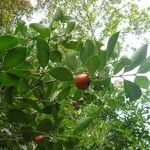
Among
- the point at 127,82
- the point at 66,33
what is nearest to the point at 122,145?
the point at 66,33

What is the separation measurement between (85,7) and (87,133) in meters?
10.1

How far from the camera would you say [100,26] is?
45.4 feet

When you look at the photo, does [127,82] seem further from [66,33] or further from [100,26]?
[100,26]

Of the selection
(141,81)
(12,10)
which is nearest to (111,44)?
(141,81)

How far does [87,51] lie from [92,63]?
111 mm

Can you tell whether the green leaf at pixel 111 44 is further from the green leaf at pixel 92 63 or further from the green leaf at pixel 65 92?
the green leaf at pixel 65 92

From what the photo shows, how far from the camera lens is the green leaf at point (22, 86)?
1414 mm

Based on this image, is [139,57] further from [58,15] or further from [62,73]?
[58,15]

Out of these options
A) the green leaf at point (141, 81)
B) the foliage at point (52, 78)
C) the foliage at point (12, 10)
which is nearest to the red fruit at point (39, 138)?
the foliage at point (52, 78)

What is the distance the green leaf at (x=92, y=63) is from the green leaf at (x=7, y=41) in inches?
9.4

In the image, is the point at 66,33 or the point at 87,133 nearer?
the point at 66,33

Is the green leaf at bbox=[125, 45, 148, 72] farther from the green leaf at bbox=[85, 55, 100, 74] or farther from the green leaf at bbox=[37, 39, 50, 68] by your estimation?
the green leaf at bbox=[37, 39, 50, 68]

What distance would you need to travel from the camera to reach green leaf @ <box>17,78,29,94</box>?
1414 mm

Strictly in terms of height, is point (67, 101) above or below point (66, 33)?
below
